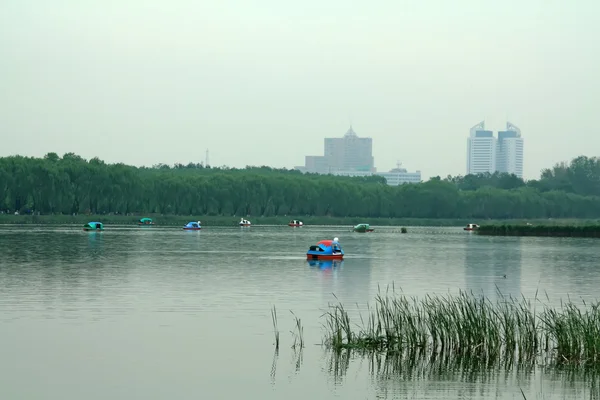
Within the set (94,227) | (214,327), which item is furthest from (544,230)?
(214,327)

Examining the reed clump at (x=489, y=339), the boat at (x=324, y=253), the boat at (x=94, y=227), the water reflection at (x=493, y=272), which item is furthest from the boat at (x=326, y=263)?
the boat at (x=94, y=227)

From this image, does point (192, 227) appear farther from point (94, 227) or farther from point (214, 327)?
point (214, 327)

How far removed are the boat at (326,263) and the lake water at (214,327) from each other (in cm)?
67

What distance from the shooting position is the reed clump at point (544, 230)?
135 meters

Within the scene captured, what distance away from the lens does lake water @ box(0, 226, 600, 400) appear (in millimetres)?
23156

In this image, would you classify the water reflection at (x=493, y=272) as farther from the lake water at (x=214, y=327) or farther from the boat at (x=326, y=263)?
the boat at (x=326, y=263)

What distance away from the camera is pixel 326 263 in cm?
7225

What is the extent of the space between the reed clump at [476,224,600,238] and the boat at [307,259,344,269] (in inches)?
2680

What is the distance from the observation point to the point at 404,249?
98.6 metres

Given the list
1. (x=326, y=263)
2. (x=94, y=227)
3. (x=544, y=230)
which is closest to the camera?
(x=326, y=263)

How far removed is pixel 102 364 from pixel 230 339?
5681 millimetres

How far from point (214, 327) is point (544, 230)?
112523 millimetres

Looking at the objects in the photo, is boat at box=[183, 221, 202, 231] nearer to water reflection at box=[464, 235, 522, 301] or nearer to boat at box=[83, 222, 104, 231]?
boat at box=[83, 222, 104, 231]

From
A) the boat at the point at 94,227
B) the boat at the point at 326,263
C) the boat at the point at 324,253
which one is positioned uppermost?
the boat at the point at 94,227
